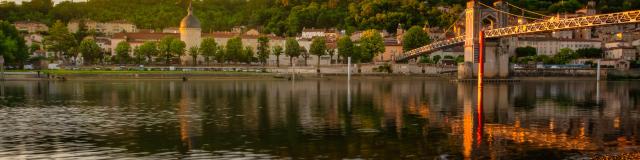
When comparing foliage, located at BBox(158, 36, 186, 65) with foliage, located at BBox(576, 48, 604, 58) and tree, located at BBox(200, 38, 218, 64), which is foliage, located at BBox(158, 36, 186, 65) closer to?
tree, located at BBox(200, 38, 218, 64)

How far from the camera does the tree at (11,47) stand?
81.6 meters

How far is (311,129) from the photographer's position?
83.1ft

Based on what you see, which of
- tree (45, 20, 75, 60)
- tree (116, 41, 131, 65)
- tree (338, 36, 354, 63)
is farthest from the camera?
tree (45, 20, 75, 60)

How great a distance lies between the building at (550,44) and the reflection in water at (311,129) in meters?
79.7

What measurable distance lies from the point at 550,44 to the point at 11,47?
248 feet

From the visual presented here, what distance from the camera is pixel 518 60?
10825 cm

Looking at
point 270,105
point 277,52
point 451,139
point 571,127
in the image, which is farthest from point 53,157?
point 277,52

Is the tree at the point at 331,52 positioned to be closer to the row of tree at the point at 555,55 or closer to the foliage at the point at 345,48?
the foliage at the point at 345,48

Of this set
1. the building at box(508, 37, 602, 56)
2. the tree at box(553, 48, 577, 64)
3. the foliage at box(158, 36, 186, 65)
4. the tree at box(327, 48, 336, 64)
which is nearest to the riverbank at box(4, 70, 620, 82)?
the tree at box(553, 48, 577, 64)

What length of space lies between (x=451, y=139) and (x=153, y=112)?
1487cm

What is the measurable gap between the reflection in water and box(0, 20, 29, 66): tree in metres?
44.8

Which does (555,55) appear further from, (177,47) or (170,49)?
(170,49)

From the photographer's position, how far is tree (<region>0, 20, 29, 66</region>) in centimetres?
8162

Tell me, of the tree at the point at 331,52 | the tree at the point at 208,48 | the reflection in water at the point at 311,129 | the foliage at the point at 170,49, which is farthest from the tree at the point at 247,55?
the reflection in water at the point at 311,129
